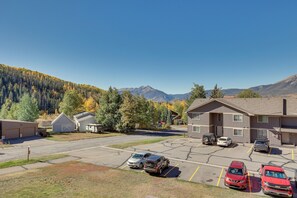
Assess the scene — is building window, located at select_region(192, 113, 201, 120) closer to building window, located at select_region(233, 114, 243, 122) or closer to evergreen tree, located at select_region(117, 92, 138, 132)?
building window, located at select_region(233, 114, 243, 122)

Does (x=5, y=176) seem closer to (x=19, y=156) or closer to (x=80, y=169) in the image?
(x=80, y=169)

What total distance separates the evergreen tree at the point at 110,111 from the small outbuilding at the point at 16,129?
1804 cm

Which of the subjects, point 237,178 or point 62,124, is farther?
point 62,124

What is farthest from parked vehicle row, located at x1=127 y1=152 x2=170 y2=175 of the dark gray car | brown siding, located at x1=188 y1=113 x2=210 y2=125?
brown siding, located at x1=188 y1=113 x2=210 y2=125

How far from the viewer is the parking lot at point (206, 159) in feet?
64.6

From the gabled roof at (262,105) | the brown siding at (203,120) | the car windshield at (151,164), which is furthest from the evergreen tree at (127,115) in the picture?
the car windshield at (151,164)

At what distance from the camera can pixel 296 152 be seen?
97.2 feet

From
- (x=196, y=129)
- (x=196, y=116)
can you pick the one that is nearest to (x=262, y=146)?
(x=196, y=129)

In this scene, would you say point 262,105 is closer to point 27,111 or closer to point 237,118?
point 237,118

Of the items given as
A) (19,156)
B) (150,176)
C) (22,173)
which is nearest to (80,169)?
(22,173)

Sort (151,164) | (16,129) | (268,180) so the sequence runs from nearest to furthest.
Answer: (268,180), (151,164), (16,129)

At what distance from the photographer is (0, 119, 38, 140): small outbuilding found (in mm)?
42147

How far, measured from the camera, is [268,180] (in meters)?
16.0

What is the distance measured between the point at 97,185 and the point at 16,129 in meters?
38.6
